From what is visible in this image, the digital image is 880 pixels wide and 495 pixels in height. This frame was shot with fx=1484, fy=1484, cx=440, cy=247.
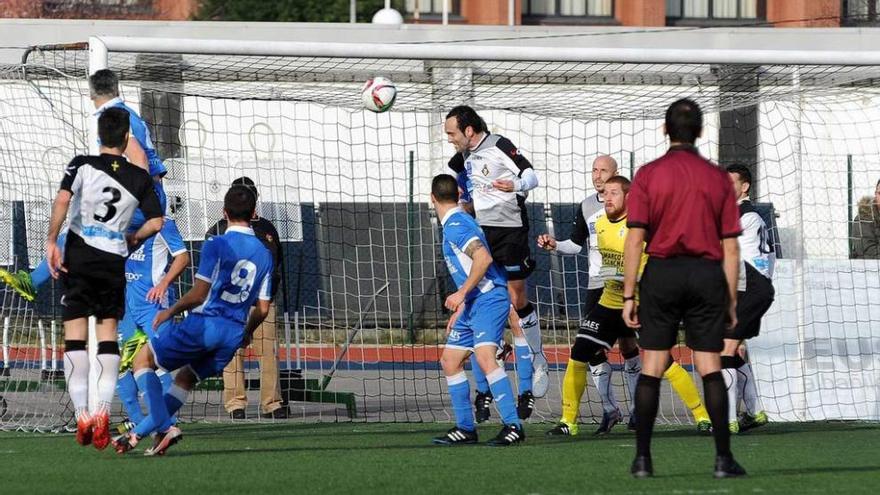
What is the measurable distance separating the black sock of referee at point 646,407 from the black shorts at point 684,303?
0.18 m

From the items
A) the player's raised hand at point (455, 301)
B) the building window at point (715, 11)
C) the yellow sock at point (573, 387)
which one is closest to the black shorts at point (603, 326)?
the yellow sock at point (573, 387)

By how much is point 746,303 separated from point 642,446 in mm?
3696

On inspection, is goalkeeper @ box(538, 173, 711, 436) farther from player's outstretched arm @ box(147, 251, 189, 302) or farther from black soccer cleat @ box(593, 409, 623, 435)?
player's outstretched arm @ box(147, 251, 189, 302)

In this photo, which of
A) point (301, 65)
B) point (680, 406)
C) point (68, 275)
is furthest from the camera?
point (680, 406)

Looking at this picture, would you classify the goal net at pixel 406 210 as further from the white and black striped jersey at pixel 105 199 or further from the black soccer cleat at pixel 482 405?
the white and black striped jersey at pixel 105 199

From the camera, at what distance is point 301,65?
12.5 meters

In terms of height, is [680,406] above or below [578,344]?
below

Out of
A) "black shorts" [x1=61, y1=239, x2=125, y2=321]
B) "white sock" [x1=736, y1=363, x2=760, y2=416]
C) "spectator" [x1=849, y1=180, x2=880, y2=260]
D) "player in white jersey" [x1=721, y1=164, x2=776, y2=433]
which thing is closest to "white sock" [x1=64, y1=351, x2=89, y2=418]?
"black shorts" [x1=61, y1=239, x2=125, y2=321]

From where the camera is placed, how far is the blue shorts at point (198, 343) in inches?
341

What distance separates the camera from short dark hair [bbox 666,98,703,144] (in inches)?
298

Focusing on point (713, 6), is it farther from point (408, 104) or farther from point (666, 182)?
point (666, 182)

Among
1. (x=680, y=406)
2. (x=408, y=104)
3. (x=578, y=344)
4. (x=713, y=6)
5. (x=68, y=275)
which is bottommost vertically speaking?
(x=680, y=406)

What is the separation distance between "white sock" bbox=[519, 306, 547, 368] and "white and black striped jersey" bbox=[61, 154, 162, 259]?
3.95m

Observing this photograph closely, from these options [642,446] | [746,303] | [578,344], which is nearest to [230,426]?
[578,344]
